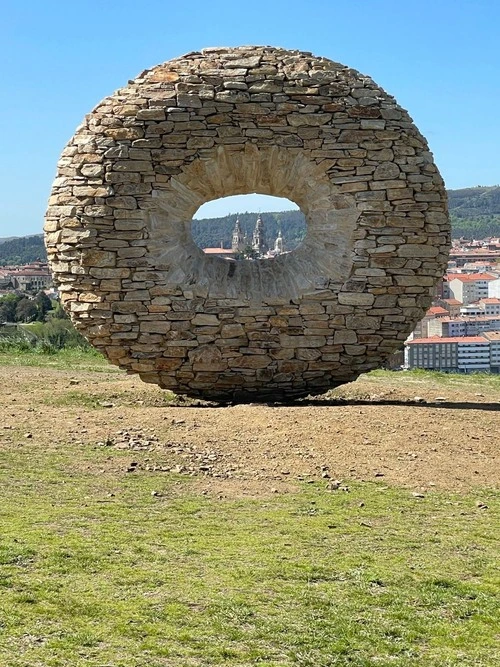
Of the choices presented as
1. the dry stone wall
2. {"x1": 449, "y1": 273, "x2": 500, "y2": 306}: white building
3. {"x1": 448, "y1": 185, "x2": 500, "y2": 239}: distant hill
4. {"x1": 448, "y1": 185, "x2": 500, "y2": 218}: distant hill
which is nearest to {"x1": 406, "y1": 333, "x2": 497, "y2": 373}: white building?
the dry stone wall

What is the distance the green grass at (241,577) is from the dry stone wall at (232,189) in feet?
11.9

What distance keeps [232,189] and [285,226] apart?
390 ft

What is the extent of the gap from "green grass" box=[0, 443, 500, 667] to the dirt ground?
485mm

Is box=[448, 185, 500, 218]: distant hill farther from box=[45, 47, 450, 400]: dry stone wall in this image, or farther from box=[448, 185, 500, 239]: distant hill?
box=[45, 47, 450, 400]: dry stone wall

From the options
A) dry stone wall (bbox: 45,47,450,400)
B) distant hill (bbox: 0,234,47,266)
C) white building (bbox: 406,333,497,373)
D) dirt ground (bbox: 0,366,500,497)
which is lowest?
white building (bbox: 406,333,497,373)

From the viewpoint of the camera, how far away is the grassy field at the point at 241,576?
457 centimetres

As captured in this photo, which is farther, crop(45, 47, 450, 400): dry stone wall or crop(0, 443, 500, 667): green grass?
crop(45, 47, 450, 400): dry stone wall

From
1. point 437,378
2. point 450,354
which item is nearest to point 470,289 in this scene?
point 450,354

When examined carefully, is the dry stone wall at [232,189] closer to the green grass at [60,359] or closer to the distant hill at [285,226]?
the green grass at [60,359]

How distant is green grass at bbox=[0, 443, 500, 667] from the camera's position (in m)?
4.57

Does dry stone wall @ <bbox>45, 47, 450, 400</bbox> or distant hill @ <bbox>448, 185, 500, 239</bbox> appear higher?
distant hill @ <bbox>448, 185, 500, 239</bbox>

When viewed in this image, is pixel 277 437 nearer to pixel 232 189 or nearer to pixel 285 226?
pixel 232 189

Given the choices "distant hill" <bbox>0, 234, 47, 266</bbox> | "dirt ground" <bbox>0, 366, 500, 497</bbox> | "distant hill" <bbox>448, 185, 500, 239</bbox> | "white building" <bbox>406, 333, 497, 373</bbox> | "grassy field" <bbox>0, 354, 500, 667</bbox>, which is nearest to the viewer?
"grassy field" <bbox>0, 354, 500, 667</bbox>

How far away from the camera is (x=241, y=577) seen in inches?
217
